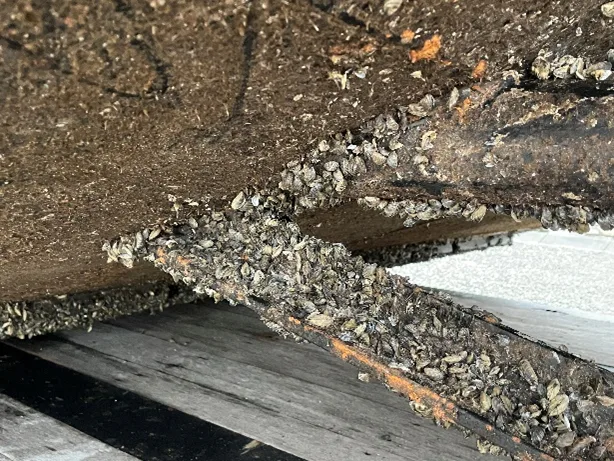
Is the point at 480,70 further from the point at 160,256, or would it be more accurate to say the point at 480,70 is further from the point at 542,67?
the point at 160,256

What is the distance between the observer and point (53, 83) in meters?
0.54

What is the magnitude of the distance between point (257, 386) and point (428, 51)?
0.98m

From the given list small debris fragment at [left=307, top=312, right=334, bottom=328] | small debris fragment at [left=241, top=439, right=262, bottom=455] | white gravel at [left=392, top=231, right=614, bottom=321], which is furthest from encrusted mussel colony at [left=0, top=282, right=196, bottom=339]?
white gravel at [left=392, top=231, right=614, bottom=321]

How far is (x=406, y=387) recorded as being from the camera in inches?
30.6

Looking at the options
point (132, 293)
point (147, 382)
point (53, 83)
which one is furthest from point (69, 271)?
point (53, 83)

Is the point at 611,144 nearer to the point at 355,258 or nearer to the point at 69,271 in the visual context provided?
the point at 355,258

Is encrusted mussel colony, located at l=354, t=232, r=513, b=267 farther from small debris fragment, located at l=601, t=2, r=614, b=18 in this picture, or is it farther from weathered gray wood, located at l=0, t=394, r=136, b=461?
small debris fragment, located at l=601, t=2, r=614, b=18

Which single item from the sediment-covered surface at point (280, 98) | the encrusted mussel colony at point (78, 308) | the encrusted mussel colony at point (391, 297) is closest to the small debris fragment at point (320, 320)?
the encrusted mussel colony at point (391, 297)

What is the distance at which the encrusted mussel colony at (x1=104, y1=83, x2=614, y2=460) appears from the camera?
75cm

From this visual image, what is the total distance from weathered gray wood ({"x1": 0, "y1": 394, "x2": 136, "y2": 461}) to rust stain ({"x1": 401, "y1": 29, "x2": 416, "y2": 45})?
89 cm

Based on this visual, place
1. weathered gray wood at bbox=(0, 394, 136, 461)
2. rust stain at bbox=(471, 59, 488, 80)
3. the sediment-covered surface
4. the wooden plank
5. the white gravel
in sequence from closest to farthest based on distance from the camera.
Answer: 1. the sediment-covered surface
2. rust stain at bbox=(471, 59, 488, 80)
3. weathered gray wood at bbox=(0, 394, 136, 461)
4. the wooden plank
5. the white gravel

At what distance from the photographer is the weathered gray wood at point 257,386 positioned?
1.14m

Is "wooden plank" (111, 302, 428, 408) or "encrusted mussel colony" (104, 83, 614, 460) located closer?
"encrusted mussel colony" (104, 83, 614, 460)

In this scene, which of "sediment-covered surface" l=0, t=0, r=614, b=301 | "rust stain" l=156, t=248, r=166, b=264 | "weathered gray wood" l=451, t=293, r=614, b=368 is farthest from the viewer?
"weathered gray wood" l=451, t=293, r=614, b=368
